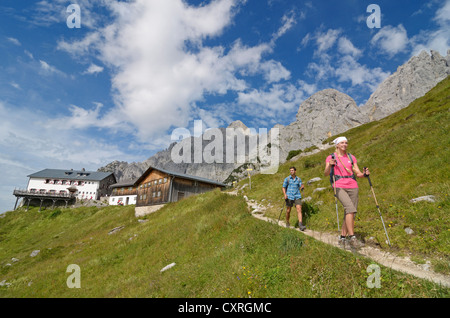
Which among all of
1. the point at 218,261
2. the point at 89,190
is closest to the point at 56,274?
the point at 218,261

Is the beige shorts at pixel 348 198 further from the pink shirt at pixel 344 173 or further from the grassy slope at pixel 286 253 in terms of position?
the grassy slope at pixel 286 253

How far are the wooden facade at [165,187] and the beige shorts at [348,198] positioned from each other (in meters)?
28.5

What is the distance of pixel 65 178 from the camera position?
245 feet

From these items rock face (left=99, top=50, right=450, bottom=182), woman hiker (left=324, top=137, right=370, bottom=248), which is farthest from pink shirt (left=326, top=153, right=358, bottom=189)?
rock face (left=99, top=50, right=450, bottom=182)

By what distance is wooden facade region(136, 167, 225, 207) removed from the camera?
107 feet

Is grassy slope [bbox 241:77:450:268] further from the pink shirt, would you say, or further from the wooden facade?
the wooden facade

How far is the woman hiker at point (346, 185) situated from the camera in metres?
6.26

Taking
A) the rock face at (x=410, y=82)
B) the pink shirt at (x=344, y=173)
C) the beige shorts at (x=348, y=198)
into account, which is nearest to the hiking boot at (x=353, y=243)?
the beige shorts at (x=348, y=198)

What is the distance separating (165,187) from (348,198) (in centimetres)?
2980

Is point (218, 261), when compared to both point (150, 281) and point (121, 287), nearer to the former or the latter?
point (150, 281)

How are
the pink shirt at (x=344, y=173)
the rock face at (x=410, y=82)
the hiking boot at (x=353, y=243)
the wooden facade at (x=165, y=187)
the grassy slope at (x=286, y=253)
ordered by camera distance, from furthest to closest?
the rock face at (x=410, y=82) → the wooden facade at (x=165, y=187) → the pink shirt at (x=344, y=173) → the hiking boot at (x=353, y=243) → the grassy slope at (x=286, y=253)

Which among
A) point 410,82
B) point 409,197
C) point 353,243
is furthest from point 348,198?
point 410,82

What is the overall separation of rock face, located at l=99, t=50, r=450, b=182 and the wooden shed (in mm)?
93103
